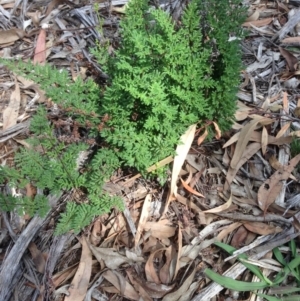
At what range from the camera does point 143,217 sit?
2.44m

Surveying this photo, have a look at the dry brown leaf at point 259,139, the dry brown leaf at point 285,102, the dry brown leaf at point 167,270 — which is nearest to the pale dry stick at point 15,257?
the dry brown leaf at point 167,270

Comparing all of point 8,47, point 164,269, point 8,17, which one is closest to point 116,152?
point 164,269

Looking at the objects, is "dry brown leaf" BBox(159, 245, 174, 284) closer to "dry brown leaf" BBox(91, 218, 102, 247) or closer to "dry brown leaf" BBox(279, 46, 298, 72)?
"dry brown leaf" BBox(91, 218, 102, 247)

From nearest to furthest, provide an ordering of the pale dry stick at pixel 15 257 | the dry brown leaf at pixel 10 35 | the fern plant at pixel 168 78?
the fern plant at pixel 168 78, the pale dry stick at pixel 15 257, the dry brown leaf at pixel 10 35

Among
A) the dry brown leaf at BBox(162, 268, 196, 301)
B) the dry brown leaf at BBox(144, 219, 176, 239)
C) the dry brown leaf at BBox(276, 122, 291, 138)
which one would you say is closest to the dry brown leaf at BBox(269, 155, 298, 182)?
the dry brown leaf at BBox(276, 122, 291, 138)

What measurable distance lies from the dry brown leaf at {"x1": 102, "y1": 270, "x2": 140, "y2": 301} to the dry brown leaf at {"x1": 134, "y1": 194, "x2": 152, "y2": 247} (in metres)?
0.18

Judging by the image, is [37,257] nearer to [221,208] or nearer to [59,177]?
[59,177]

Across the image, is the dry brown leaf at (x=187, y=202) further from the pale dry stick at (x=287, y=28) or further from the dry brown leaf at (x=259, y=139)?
the pale dry stick at (x=287, y=28)

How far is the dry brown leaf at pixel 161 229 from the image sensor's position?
2389 millimetres

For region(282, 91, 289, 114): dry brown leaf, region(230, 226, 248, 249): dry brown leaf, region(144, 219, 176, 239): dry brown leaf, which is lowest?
region(230, 226, 248, 249): dry brown leaf

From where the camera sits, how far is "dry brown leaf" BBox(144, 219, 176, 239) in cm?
Answer: 239

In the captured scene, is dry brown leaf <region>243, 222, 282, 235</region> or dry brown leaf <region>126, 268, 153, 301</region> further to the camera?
dry brown leaf <region>243, 222, 282, 235</region>

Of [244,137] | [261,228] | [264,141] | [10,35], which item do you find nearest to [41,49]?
[10,35]

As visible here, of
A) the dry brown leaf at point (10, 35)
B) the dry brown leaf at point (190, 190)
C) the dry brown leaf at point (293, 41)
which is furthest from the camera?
the dry brown leaf at point (10, 35)
